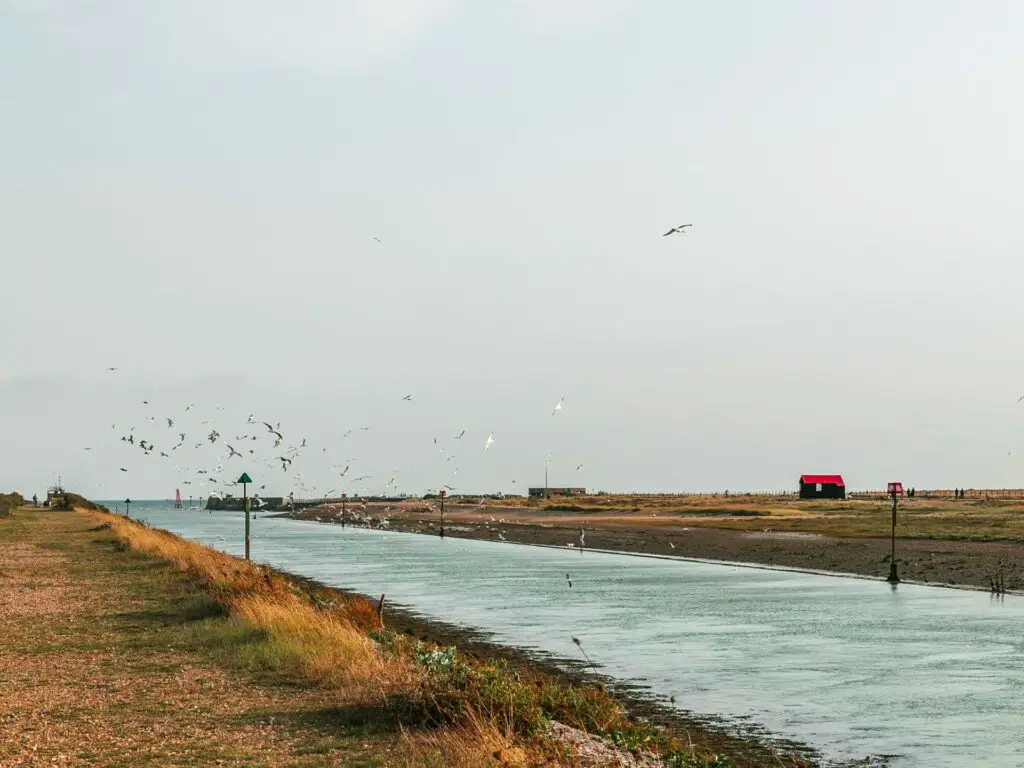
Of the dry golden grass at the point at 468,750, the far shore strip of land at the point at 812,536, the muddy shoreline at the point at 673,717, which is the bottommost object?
the far shore strip of land at the point at 812,536

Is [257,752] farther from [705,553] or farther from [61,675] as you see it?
[705,553]

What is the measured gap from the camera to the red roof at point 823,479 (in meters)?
170

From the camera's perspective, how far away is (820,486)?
561 ft

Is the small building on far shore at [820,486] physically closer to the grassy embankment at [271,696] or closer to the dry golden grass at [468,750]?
the grassy embankment at [271,696]

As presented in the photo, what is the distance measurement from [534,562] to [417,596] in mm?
22588

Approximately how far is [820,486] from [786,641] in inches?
5824

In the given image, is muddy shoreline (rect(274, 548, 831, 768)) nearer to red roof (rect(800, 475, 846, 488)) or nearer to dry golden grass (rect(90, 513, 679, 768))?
dry golden grass (rect(90, 513, 679, 768))

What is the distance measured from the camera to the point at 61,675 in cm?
1847

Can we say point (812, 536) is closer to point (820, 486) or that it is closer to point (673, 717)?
point (673, 717)

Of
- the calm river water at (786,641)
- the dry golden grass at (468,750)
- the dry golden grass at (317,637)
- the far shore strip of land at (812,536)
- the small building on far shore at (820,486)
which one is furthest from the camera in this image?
the small building on far shore at (820,486)

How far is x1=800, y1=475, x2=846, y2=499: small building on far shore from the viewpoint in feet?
554

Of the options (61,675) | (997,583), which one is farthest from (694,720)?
(997,583)

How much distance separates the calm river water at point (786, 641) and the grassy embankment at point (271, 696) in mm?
3274

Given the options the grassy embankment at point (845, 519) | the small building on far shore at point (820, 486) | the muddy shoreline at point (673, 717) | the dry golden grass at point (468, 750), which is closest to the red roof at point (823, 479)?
the small building on far shore at point (820, 486)
